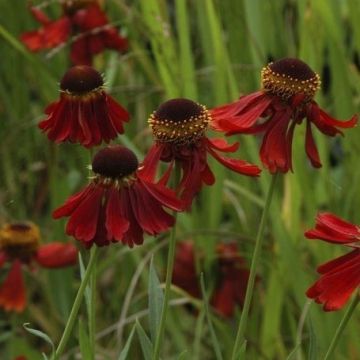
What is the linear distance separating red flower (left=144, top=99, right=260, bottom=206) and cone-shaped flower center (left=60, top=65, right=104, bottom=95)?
117mm

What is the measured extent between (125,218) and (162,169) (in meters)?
1.20

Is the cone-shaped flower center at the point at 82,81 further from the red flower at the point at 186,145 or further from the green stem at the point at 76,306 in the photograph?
the green stem at the point at 76,306

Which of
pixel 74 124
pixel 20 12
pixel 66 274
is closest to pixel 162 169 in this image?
pixel 66 274

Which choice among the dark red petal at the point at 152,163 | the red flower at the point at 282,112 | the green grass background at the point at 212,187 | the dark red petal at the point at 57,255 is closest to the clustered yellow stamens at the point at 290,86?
the red flower at the point at 282,112

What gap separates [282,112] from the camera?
3.62 feet

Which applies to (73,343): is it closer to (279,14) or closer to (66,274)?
(66,274)

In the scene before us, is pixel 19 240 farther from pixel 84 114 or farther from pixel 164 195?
pixel 164 195

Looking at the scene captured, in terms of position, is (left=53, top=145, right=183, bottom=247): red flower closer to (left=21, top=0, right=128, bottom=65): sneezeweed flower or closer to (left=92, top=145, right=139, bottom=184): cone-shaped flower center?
(left=92, top=145, right=139, bottom=184): cone-shaped flower center

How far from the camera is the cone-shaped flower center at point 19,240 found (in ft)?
6.58

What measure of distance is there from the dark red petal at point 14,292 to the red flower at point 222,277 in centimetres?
29

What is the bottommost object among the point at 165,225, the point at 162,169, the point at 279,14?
the point at 162,169

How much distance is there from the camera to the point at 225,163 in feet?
3.57

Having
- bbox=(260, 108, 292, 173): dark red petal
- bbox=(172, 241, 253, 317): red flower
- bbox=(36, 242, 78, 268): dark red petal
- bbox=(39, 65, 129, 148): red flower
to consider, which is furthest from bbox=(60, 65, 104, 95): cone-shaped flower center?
bbox=(172, 241, 253, 317): red flower

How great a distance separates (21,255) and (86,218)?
108cm
